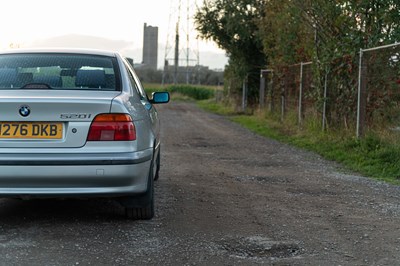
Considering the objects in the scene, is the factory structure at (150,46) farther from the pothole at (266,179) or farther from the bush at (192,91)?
the pothole at (266,179)

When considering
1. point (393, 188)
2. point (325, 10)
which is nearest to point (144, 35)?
point (325, 10)

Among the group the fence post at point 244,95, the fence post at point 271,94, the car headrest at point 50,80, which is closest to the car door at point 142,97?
the car headrest at point 50,80

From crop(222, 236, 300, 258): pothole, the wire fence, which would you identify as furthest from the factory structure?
crop(222, 236, 300, 258): pothole

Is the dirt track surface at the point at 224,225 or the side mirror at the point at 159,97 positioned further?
the side mirror at the point at 159,97

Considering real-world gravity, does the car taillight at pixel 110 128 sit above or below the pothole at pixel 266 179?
above

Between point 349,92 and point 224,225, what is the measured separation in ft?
29.6

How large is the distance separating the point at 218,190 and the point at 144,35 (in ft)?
213

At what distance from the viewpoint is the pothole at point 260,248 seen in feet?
16.2

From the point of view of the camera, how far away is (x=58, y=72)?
6.07 meters

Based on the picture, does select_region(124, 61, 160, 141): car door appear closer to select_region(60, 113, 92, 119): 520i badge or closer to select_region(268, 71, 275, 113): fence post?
select_region(60, 113, 92, 119): 520i badge

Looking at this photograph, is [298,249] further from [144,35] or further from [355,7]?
[144,35]

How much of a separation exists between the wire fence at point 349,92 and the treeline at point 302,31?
0.07 m

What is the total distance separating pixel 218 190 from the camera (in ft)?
25.6

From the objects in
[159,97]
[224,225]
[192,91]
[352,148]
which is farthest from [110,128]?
[192,91]
